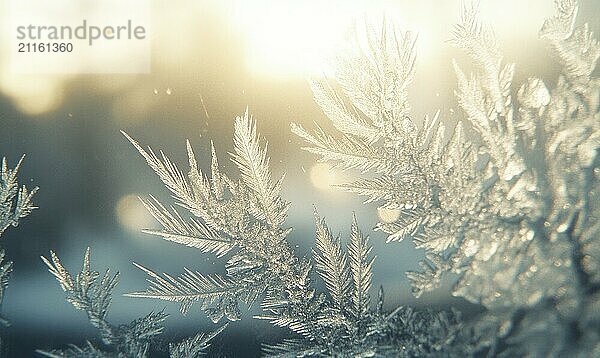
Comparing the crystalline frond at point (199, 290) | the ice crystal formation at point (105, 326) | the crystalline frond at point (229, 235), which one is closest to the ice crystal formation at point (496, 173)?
the crystalline frond at point (229, 235)

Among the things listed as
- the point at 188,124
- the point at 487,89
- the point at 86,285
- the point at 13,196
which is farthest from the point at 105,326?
the point at 487,89

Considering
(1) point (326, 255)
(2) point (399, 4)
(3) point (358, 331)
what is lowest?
(3) point (358, 331)

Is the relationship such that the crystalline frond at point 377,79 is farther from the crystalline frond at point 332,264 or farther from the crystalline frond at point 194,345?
the crystalline frond at point 194,345

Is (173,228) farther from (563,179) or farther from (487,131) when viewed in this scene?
(563,179)

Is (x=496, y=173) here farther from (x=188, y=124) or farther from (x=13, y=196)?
(x=13, y=196)

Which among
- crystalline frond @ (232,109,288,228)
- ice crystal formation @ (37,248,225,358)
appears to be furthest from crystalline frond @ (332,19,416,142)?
ice crystal formation @ (37,248,225,358)

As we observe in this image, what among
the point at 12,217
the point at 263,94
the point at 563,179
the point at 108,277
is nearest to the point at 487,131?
the point at 563,179
